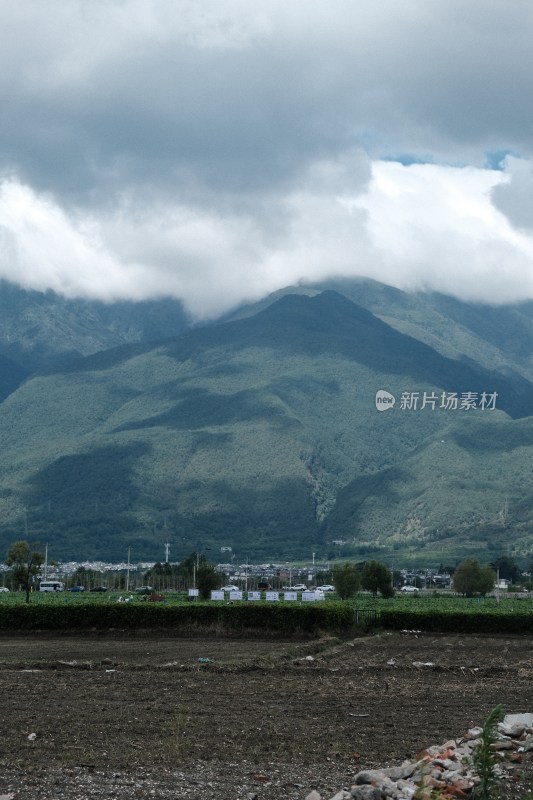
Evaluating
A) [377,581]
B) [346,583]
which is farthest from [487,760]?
[377,581]

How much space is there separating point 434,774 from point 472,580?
10971 cm

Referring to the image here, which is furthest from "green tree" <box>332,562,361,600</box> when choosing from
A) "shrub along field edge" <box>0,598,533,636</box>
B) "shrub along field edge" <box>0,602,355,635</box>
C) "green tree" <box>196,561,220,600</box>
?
"shrub along field edge" <box>0,602,355,635</box>

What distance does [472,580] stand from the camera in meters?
122

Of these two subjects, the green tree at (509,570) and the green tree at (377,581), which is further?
the green tree at (509,570)

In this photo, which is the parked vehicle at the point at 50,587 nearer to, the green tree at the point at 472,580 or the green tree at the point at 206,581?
the green tree at the point at 206,581

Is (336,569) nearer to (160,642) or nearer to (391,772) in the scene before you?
(160,642)

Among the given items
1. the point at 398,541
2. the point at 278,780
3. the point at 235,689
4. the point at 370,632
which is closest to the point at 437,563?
the point at 398,541

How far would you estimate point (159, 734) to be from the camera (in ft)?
63.6

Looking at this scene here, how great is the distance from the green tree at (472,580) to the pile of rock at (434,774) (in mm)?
106512

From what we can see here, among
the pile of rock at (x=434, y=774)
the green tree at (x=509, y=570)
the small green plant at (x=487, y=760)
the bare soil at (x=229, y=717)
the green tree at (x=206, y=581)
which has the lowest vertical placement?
the bare soil at (x=229, y=717)

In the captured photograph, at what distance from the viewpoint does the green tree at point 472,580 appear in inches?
4786

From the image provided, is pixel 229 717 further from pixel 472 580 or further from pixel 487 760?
pixel 472 580

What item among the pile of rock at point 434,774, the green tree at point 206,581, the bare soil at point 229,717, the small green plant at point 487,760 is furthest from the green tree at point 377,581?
the small green plant at point 487,760

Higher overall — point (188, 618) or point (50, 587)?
point (50, 587)
